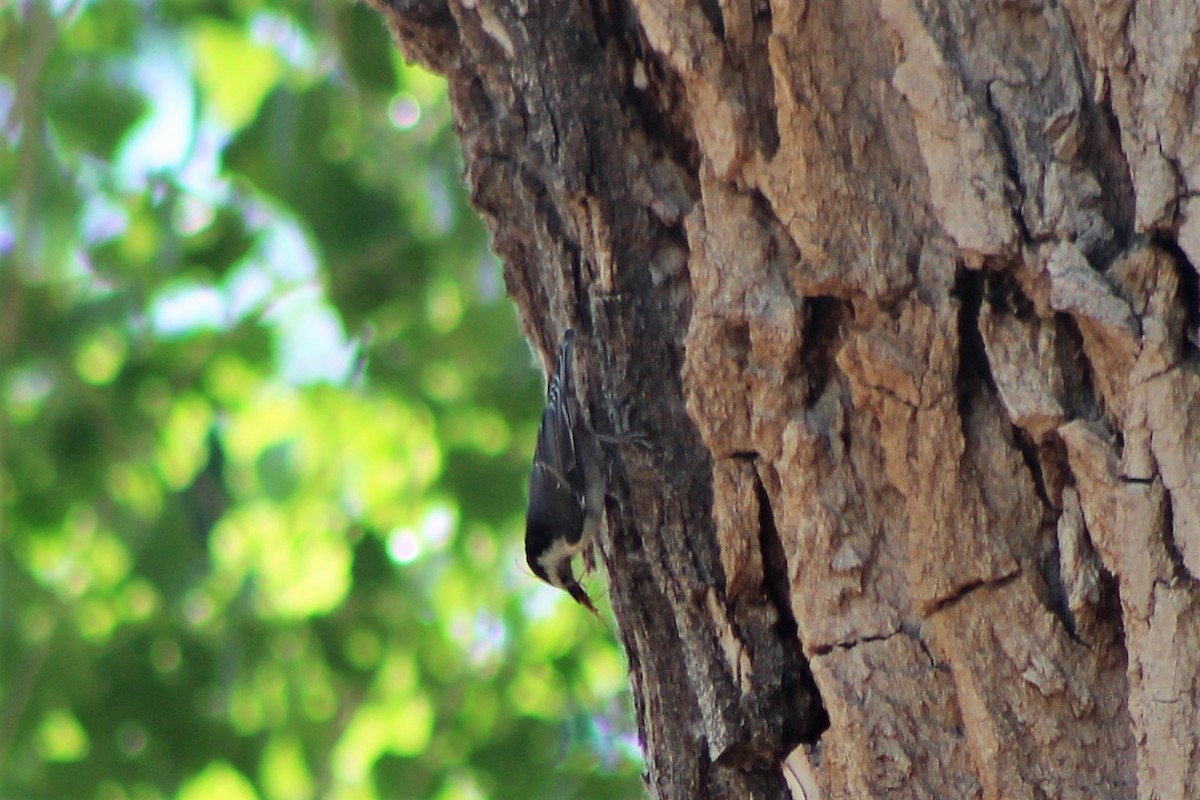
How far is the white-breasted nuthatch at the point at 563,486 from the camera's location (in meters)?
1.37

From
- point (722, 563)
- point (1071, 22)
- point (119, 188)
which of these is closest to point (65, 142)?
point (119, 188)

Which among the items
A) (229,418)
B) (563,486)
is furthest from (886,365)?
(229,418)

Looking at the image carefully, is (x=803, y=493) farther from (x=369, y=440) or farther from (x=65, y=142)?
(x=369, y=440)

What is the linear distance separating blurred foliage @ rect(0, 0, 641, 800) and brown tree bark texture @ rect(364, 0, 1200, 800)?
52.4 inches

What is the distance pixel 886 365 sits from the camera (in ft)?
3.51

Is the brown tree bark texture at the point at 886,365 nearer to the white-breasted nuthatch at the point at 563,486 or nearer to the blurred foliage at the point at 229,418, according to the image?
the white-breasted nuthatch at the point at 563,486

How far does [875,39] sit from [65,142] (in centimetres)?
185

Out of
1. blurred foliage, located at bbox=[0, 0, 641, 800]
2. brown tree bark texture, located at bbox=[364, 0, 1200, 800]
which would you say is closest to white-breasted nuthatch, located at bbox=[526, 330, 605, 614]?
brown tree bark texture, located at bbox=[364, 0, 1200, 800]

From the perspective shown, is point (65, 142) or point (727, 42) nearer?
point (727, 42)

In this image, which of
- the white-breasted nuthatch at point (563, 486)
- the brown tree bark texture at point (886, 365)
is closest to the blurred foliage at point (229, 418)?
the white-breasted nuthatch at point (563, 486)

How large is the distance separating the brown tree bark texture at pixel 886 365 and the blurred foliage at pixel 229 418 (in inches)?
52.4

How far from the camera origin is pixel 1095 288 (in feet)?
3.21

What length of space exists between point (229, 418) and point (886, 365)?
8.17ft

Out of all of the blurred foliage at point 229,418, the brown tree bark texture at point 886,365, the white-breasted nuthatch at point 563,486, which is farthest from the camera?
the blurred foliage at point 229,418
